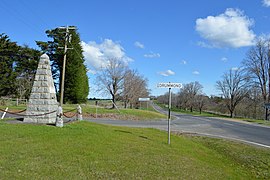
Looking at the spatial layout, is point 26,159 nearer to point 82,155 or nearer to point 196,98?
point 82,155

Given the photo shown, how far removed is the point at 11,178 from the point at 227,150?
30.5ft

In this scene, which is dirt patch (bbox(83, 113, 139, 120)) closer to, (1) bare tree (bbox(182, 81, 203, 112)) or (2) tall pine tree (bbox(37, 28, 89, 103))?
(2) tall pine tree (bbox(37, 28, 89, 103))

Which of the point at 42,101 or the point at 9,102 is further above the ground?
the point at 42,101

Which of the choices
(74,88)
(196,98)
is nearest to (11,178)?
(74,88)

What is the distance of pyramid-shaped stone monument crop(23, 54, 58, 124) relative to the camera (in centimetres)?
1334

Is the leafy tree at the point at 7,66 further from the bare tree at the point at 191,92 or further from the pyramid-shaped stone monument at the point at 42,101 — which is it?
the bare tree at the point at 191,92

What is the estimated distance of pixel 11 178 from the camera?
186 inches

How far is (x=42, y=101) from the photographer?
13.4 m

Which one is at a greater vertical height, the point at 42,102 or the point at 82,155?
the point at 42,102

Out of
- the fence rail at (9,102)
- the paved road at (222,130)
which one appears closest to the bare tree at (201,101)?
the paved road at (222,130)

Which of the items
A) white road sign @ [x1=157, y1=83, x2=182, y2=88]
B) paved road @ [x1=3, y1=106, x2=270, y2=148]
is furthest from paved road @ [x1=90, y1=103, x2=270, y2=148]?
white road sign @ [x1=157, y1=83, x2=182, y2=88]

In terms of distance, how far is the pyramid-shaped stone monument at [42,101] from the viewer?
1334cm

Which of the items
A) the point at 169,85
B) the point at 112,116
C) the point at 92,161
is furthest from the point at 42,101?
the point at 112,116

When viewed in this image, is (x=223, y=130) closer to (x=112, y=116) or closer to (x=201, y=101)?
(x=112, y=116)
